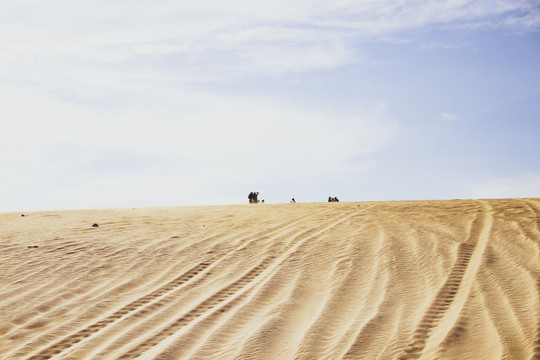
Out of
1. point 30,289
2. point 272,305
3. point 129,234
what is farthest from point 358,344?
point 129,234

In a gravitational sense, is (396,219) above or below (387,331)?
above

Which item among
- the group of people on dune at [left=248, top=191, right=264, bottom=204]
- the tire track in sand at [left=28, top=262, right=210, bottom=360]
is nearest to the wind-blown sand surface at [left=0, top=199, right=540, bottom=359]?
the tire track in sand at [left=28, top=262, right=210, bottom=360]

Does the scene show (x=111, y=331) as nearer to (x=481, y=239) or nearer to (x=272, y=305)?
(x=272, y=305)

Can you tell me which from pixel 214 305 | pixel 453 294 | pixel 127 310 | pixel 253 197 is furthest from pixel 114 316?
pixel 253 197

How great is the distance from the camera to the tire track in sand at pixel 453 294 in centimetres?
402

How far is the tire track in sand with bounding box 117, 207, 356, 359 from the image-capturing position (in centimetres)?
408

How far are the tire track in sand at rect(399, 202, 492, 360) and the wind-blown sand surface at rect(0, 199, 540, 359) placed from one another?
0.02 metres

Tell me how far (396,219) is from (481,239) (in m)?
1.84

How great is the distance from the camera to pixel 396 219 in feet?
28.3

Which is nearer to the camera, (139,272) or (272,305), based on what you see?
(272,305)

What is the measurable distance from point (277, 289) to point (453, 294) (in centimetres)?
A: 183

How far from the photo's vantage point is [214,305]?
4887 mm

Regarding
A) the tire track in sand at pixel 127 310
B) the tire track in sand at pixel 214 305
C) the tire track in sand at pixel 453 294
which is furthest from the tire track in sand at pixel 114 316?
the tire track in sand at pixel 453 294

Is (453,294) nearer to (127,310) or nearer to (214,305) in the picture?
(214,305)
